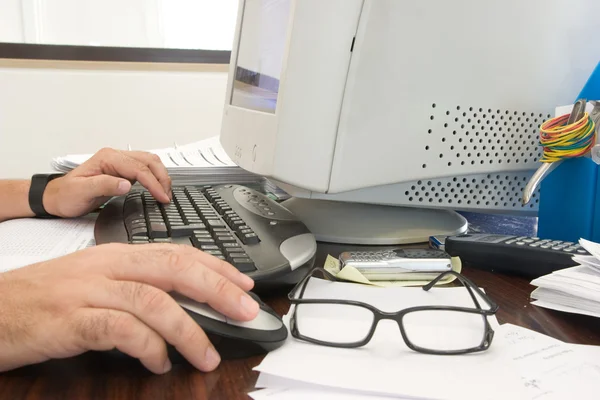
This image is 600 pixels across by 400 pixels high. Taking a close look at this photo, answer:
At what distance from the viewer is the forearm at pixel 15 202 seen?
0.81m

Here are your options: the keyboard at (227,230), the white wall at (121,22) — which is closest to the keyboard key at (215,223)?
the keyboard at (227,230)

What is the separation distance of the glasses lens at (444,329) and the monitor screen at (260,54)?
34 centimetres

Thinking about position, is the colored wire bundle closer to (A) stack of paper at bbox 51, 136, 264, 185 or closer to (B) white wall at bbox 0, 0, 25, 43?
(A) stack of paper at bbox 51, 136, 264, 185

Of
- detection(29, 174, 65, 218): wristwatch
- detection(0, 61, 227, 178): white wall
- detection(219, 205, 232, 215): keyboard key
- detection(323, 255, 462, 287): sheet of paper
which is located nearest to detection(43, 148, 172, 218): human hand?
detection(29, 174, 65, 218): wristwatch

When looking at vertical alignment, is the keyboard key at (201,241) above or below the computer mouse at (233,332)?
below

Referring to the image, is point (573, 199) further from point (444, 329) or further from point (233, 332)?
point (233, 332)

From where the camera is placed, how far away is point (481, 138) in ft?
2.43

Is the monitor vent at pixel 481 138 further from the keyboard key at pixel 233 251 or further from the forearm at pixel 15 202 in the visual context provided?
the forearm at pixel 15 202

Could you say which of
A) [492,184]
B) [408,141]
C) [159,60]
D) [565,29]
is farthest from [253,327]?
[159,60]

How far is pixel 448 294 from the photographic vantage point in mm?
529

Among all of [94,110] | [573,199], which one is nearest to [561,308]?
[573,199]

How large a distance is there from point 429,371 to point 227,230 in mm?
288

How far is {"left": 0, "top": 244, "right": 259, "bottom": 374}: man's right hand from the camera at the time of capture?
35 cm

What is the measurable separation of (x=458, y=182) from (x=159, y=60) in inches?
59.8
